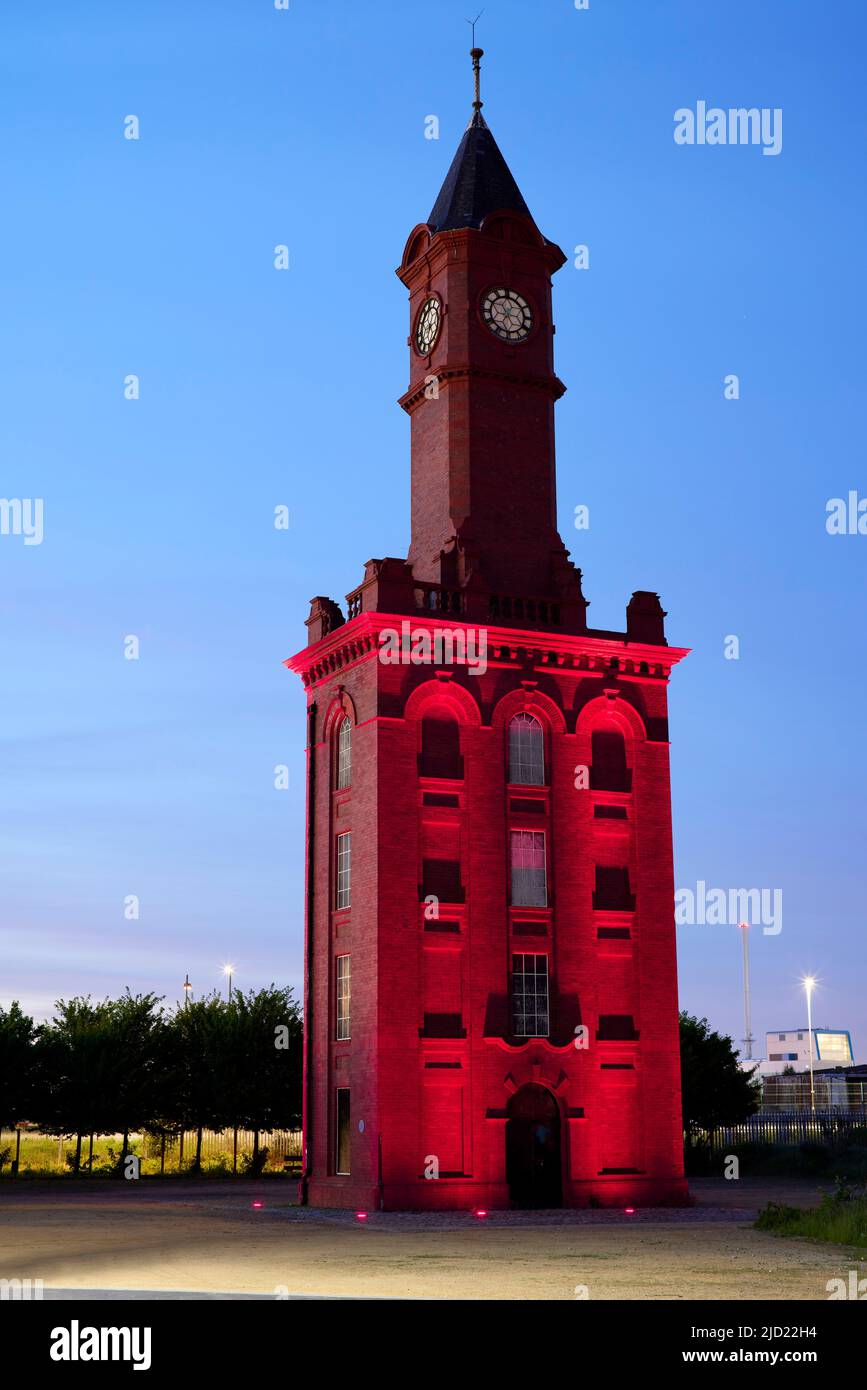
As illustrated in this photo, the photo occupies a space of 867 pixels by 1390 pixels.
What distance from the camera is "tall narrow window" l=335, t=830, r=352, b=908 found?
4256 centimetres

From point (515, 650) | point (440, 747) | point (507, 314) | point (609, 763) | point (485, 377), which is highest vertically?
point (507, 314)

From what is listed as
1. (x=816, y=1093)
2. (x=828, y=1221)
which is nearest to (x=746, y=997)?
(x=816, y=1093)

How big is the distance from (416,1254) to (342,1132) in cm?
1522

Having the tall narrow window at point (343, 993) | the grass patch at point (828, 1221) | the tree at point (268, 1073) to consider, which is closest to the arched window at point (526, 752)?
the tall narrow window at point (343, 993)

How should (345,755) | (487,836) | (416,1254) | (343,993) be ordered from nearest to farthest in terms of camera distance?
(416,1254), (487,836), (343,993), (345,755)

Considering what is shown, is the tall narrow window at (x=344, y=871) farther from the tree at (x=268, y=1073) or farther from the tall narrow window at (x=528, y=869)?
the tree at (x=268, y=1073)

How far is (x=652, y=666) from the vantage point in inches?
1770

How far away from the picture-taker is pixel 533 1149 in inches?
1594

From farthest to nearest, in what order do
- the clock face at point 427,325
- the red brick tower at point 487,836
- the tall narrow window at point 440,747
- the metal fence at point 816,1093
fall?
1. the metal fence at point 816,1093
2. the clock face at point 427,325
3. the tall narrow window at point 440,747
4. the red brick tower at point 487,836

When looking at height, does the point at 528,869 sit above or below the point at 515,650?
below

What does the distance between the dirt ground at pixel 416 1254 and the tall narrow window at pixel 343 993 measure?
506 centimetres

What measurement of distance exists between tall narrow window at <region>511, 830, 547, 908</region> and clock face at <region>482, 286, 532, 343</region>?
50.7 ft

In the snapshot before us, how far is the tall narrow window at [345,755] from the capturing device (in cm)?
4322

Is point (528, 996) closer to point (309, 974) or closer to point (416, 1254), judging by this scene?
point (309, 974)
